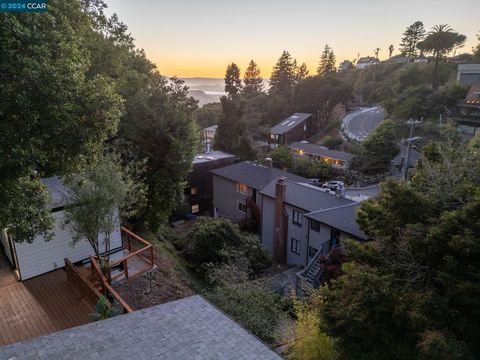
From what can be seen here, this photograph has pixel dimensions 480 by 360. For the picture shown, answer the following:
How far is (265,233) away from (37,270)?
58.1ft

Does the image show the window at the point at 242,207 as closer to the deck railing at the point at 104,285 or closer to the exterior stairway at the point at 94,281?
the exterior stairway at the point at 94,281

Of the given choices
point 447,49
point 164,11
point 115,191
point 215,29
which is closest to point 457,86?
point 447,49

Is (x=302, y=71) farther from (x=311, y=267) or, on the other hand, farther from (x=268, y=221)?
(x=311, y=267)

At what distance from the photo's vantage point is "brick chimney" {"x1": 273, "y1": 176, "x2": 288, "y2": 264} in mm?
23188

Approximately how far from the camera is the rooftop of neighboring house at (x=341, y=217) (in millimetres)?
18156

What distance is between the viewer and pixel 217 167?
3512 centimetres

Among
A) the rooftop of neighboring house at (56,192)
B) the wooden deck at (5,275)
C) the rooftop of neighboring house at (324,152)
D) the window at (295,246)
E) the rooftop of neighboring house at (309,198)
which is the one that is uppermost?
the rooftop of neighboring house at (56,192)

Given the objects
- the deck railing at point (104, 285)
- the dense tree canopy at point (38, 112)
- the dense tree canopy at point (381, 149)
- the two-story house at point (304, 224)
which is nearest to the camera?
the dense tree canopy at point (38, 112)

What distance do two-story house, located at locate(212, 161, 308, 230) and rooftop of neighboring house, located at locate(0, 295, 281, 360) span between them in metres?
19.5

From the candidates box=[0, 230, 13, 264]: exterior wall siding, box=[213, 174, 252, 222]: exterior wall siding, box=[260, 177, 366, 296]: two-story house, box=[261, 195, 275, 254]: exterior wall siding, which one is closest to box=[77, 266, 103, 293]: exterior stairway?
box=[0, 230, 13, 264]: exterior wall siding

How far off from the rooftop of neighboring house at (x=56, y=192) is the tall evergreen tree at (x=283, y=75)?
67.9m

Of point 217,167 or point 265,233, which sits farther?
point 217,167

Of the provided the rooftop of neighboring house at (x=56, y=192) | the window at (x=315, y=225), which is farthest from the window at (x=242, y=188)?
the rooftop of neighboring house at (x=56, y=192)

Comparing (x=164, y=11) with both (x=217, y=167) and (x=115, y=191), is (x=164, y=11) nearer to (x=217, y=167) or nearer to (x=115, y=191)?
(x=217, y=167)
